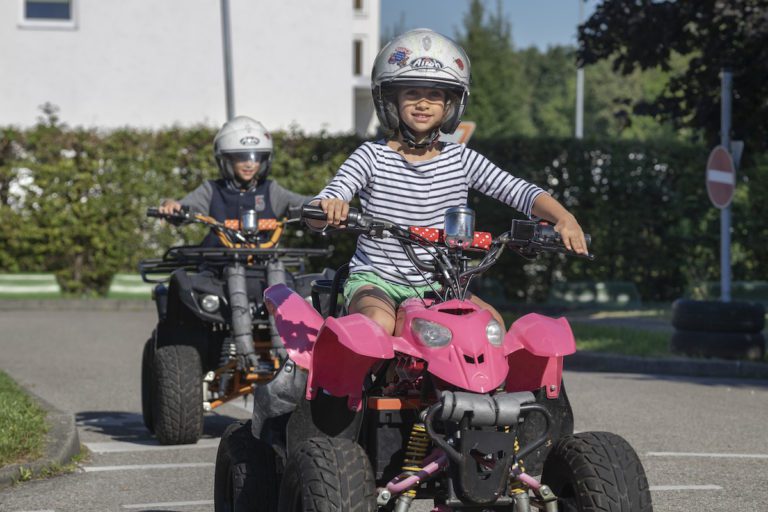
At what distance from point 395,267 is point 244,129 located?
4.67 meters

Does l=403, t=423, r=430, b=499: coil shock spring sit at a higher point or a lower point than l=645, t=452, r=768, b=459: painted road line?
higher

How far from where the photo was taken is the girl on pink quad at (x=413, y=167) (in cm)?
553

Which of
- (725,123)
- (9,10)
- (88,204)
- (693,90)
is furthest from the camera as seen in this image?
(9,10)

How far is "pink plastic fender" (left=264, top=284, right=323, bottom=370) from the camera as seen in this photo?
17.4 feet

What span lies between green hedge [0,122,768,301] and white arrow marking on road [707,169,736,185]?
7.51 metres

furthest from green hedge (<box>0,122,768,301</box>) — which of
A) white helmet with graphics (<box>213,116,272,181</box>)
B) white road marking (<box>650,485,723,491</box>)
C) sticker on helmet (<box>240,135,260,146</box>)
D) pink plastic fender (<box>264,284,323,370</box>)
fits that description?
pink plastic fender (<box>264,284,323,370</box>)

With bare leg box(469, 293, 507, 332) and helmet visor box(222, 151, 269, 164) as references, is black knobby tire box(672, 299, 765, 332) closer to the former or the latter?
helmet visor box(222, 151, 269, 164)

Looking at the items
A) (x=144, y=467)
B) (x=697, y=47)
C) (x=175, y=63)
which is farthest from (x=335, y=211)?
(x=175, y=63)

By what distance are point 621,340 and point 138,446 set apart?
810cm

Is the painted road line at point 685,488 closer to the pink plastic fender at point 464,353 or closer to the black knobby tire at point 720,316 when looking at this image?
the pink plastic fender at point 464,353

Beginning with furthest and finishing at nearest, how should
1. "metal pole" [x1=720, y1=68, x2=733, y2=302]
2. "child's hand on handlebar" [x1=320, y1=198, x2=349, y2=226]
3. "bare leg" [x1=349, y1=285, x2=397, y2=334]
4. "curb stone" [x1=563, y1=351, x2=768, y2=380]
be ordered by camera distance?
"metal pole" [x1=720, y1=68, x2=733, y2=302] < "curb stone" [x1=563, y1=351, x2=768, y2=380] < "bare leg" [x1=349, y1=285, x2=397, y2=334] < "child's hand on handlebar" [x1=320, y1=198, x2=349, y2=226]

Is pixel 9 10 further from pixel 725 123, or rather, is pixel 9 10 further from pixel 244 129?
pixel 244 129

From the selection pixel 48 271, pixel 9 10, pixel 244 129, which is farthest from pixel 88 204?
pixel 244 129

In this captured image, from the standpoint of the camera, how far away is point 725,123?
54.9 ft
